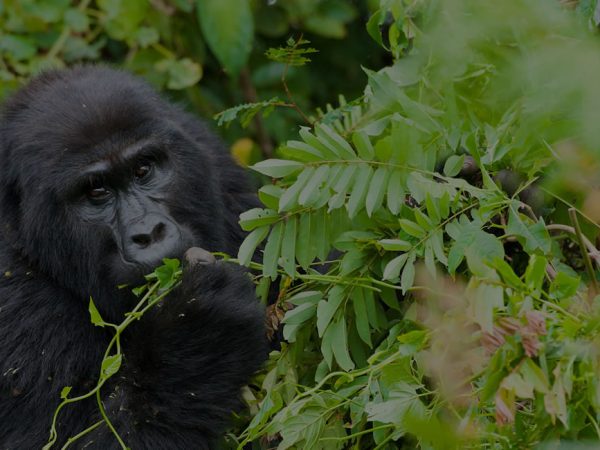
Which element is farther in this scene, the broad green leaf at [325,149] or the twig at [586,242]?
the broad green leaf at [325,149]

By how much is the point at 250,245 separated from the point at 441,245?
42 centimetres

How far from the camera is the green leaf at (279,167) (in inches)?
80.8

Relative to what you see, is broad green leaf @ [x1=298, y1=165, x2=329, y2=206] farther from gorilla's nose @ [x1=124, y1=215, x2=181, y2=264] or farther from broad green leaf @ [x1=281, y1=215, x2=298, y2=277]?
gorilla's nose @ [x1=124, y1=215, x2=181, y2=264]

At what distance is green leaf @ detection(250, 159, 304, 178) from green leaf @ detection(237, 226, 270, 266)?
0.47 feet

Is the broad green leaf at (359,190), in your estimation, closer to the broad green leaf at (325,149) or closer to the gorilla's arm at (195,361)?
the broad green leaf at (325,149)

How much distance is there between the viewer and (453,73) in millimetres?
2123

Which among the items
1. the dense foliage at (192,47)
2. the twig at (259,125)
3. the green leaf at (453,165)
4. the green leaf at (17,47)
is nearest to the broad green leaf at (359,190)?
the green leaf at (453,165)

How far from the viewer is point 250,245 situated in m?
2.12

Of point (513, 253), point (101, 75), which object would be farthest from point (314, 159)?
point (101, 75)

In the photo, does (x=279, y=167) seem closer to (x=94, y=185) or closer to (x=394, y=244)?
(x=394, y=244)

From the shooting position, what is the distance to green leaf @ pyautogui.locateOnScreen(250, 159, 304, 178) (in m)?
2.05

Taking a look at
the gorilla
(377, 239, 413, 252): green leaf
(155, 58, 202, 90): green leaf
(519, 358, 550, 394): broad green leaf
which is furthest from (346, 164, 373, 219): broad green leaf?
(155, 58, 202, 90): green leaf

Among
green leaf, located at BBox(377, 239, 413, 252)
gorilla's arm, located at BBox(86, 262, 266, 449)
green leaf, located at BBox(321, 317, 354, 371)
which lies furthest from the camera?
gorilla's arm, located at BBox(86, 262, 266, 449)

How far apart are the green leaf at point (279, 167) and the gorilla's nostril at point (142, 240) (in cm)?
55
